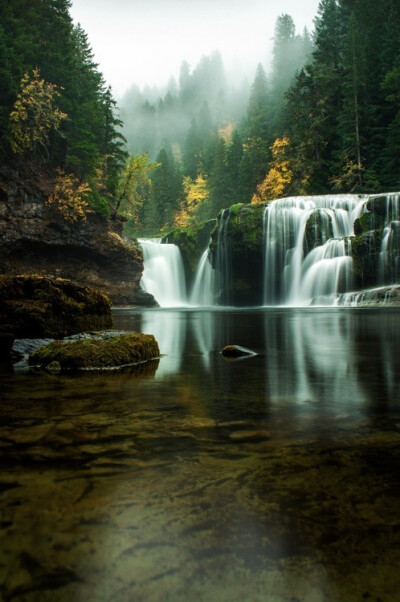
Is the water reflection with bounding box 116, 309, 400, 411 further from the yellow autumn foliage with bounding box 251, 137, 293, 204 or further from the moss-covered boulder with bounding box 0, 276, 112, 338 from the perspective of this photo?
the yellow autumn foliage with bounding box 251, 137, 293, 204

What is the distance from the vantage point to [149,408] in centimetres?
333

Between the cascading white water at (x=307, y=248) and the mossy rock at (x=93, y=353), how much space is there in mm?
21241

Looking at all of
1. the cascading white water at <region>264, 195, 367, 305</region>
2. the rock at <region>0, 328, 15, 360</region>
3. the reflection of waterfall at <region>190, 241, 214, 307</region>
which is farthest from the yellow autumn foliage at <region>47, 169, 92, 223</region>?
the rock at <region>0, 328, 15, 360</region>

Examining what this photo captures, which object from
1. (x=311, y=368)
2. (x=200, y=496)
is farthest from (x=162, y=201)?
(x=200, y=496)

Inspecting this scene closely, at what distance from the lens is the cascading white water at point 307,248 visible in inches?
1011

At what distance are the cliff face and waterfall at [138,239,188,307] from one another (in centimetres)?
563

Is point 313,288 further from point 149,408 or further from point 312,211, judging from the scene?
point 149,408

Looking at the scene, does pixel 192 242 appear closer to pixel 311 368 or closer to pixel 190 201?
pixel 190 201

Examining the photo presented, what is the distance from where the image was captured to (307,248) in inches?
1099

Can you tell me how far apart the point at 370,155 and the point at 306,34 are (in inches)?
2960

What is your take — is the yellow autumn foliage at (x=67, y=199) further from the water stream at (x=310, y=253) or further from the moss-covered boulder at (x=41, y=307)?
the moss-covered boulder at (x=41, y=307)

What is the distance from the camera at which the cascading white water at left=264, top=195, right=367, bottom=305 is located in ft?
84.3

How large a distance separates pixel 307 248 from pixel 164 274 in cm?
1515

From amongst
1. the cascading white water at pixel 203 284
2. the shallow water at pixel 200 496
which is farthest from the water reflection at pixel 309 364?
the cascading white water at pixel 203 284
